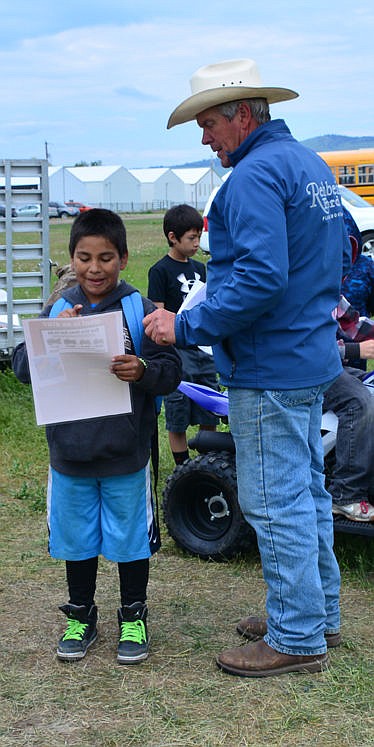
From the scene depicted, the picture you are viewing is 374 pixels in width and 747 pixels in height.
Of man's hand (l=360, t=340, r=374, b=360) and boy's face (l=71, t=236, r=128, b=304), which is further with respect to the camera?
man's hand (l=360, t=340, r=374, b=360)

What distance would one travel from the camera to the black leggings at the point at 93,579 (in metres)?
3.83

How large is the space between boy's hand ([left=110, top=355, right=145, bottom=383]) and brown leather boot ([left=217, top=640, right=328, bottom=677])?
3.64 ft

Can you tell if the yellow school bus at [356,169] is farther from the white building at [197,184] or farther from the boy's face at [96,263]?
the white building at [197,184]

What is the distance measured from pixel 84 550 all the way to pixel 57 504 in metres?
0.20

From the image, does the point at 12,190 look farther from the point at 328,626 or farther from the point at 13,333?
the point at 328,626

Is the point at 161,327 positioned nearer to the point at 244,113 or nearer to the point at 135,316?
the point at 135,316

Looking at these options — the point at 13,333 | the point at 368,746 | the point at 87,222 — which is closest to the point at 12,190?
the point at 13,333

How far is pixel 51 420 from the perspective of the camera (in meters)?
3.53

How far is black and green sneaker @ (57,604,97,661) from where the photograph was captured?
382 cm

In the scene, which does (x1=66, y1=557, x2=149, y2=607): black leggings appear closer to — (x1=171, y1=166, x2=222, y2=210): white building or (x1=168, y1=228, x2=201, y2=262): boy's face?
(x1=168, y1=228, x2=201, y2=262): boy's face

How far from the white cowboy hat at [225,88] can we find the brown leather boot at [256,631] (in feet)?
6.54

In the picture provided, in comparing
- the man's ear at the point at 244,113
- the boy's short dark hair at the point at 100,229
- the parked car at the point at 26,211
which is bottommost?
the boy's short dark hair at the point at 100,229

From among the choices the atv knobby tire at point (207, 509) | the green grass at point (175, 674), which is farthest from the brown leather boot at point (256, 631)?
the atv knobby tire at point (207, 509)

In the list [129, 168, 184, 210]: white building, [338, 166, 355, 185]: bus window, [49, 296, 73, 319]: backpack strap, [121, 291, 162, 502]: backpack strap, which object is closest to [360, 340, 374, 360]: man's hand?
[121, 291, 162, 502]: backpack strap
